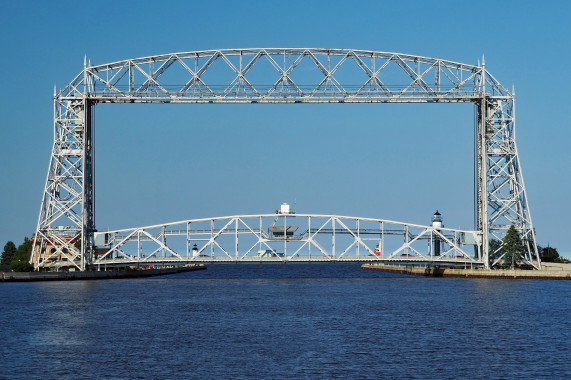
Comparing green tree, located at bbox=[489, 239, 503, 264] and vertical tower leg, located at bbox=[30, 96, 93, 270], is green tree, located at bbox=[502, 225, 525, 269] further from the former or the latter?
vertical tower leg, located at bbox=[30, 96, 93, 270]

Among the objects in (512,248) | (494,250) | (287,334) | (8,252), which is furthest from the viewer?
(8,252)

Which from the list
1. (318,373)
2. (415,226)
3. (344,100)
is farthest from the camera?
(415,226)

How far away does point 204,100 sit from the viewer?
7512 centimetres

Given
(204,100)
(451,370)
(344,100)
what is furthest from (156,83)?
(451,370)

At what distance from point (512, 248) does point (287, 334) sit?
42.2m

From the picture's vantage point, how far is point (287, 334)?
3988 centimetres

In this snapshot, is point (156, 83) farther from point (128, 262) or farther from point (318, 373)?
point (318, 373)

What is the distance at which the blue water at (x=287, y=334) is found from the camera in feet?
102

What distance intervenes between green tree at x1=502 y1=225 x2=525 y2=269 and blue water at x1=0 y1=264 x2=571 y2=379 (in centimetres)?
1186

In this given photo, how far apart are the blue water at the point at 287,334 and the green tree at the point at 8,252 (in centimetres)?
5890

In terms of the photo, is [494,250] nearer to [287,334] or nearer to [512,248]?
[512,248]

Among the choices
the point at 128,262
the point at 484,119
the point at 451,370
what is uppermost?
the point at 484,119

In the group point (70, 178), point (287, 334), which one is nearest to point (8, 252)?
point (70, 178)

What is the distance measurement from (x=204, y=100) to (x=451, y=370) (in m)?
48.2
